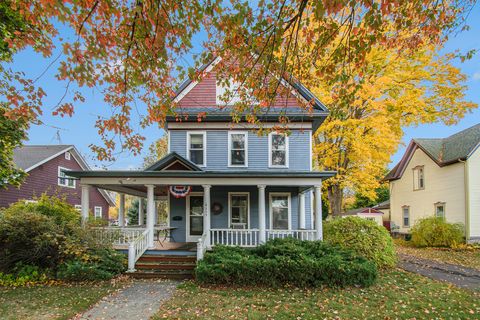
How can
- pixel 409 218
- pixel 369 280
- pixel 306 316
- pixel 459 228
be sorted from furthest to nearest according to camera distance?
pixel 409 218 < pixel 459 228 < pixel 369 280 < pixel 306 316

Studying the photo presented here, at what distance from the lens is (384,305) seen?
22.3 ft

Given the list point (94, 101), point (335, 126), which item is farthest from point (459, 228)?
point (94, 101)

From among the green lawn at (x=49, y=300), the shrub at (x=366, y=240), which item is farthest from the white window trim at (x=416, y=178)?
the green lawn at (x=49, y=300)

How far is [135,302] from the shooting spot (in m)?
7.18

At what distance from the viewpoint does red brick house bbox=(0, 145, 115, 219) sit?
19462 millimetres

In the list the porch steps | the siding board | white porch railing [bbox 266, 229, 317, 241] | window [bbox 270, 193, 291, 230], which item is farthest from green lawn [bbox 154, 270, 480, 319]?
the siding board

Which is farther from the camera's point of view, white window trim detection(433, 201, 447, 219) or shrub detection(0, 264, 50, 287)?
white window trim detection(433, 201, 447, 219)

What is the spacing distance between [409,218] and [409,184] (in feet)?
8.00

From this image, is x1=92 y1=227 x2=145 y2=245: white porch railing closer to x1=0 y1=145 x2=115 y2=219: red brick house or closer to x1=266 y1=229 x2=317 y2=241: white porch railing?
x1=266 y1=229 x2=317 y2=241: white porch railing

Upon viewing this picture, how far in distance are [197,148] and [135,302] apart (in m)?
7.75

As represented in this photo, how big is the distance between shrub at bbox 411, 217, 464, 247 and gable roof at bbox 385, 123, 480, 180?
369 cm

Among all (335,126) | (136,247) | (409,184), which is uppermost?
(335,126)

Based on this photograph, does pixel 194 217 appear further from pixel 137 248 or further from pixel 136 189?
pixel 137 248

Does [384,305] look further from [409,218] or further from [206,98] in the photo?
[409,218]
